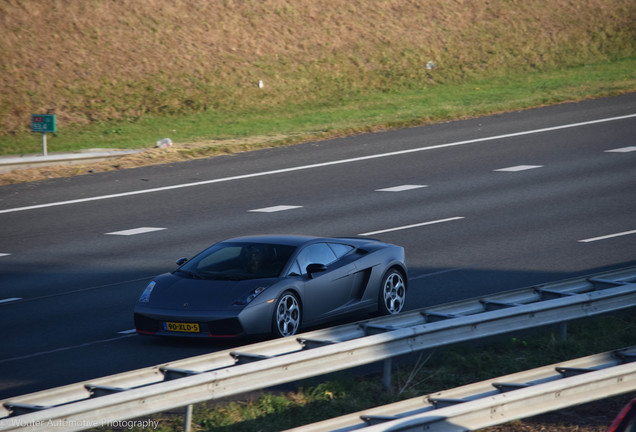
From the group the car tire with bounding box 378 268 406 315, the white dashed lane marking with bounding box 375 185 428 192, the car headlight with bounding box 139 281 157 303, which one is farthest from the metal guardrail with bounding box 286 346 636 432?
the white dashed lane marking with bounding box 375 185 428 192

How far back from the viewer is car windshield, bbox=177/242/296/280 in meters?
12.6

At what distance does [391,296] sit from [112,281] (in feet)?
15.4

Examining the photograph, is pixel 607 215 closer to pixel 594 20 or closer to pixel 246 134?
pixel 246 134

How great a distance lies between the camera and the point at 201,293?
12.2 metres

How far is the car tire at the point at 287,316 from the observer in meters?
12.1

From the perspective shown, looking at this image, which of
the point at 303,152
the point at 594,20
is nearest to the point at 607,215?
the point at 303,152

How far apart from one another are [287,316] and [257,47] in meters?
30.3

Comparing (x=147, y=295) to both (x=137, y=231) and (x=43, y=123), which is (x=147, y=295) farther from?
(x=43, y=123)

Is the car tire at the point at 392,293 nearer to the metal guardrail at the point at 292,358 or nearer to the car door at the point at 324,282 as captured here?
the car door at the point at 324,282

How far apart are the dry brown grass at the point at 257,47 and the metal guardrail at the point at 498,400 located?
26.7 meters

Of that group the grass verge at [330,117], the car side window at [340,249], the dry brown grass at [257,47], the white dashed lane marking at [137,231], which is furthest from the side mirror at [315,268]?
the dry brown grass at [257,47]

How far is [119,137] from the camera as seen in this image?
1257 inches

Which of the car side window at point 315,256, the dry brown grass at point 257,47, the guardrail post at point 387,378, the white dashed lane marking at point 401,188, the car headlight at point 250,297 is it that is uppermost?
the dry brown grass at point 257,47

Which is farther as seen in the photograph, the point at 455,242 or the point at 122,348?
the point at 455,242
